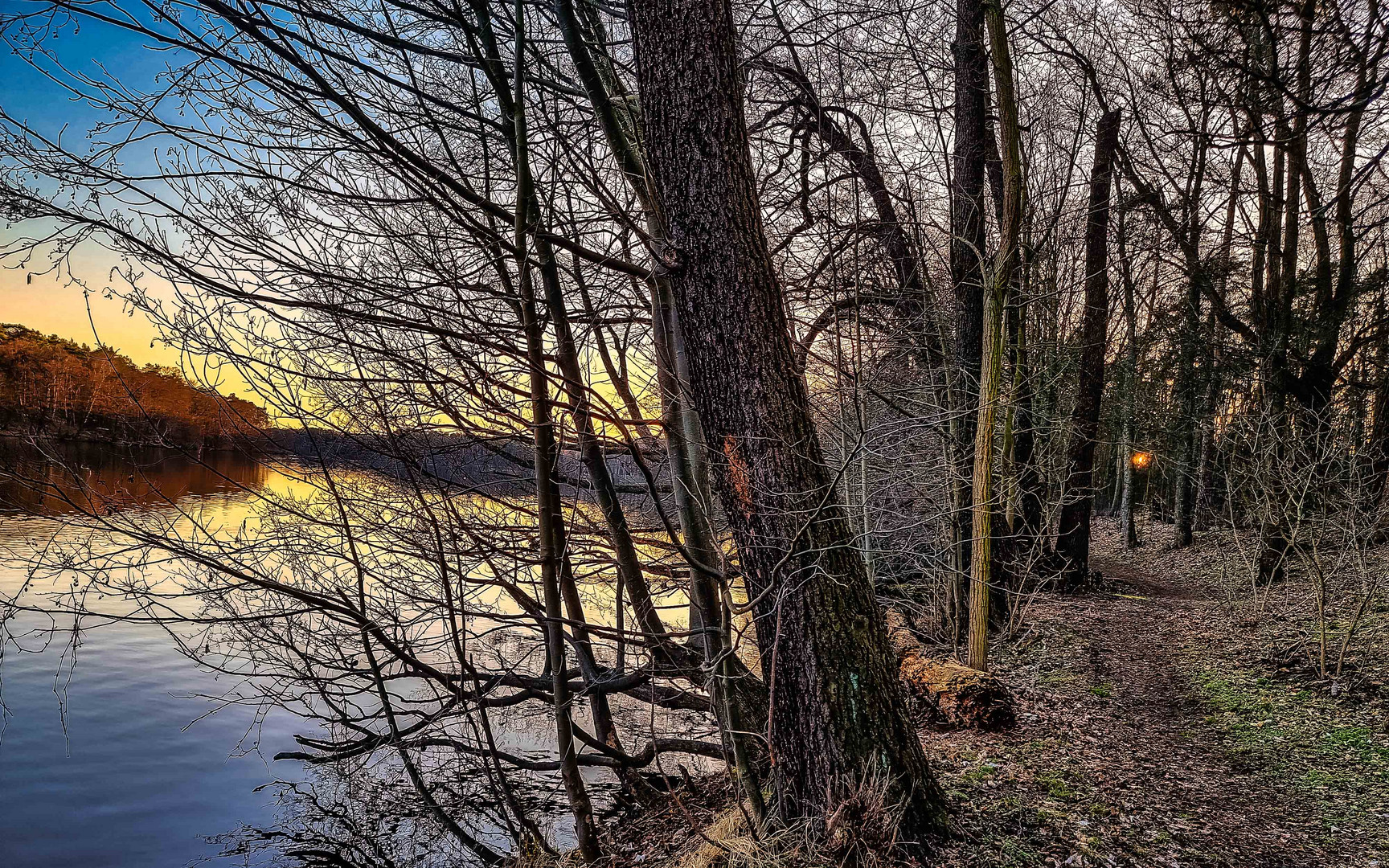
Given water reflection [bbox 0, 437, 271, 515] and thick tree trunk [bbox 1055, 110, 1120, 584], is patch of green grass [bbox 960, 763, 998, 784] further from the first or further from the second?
thick tree trunk [bbox 1055, 110, 1120, 584]

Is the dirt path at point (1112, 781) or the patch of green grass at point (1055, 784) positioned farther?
the patch of green grass at point (1055, 784)

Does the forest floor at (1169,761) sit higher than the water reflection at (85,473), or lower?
lower

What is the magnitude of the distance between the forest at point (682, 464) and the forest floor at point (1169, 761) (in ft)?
0.12

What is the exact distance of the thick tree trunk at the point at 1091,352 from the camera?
1138 cm

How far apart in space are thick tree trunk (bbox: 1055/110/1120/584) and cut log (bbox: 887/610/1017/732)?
574 cm

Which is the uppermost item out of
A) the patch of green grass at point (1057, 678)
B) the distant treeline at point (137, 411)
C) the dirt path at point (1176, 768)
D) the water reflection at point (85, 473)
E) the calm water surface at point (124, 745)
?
the distant treeline at point (137, 411)

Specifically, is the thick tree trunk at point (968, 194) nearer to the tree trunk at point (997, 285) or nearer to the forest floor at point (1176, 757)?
the tree trunk at point (997, 285)

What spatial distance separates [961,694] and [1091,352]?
28.4ft

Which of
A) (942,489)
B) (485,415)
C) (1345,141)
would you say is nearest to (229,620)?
(485,415)

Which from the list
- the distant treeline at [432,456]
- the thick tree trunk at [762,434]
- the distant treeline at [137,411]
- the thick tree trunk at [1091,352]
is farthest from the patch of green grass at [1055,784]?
the thick tree trunk at [1091,352]

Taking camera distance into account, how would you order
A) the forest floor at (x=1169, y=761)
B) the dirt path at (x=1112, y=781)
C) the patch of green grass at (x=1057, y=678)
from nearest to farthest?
the dirt path at (x=1112, y=781), the forest floor at (x=1169, y=761), the patch of green grass at (x=1057, y=678)

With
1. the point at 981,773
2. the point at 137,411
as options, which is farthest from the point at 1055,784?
the point at 137,411

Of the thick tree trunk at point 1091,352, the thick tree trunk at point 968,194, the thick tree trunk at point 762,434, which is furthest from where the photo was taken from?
the thick tree trunk at point 1091,352

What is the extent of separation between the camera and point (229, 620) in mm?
3342
